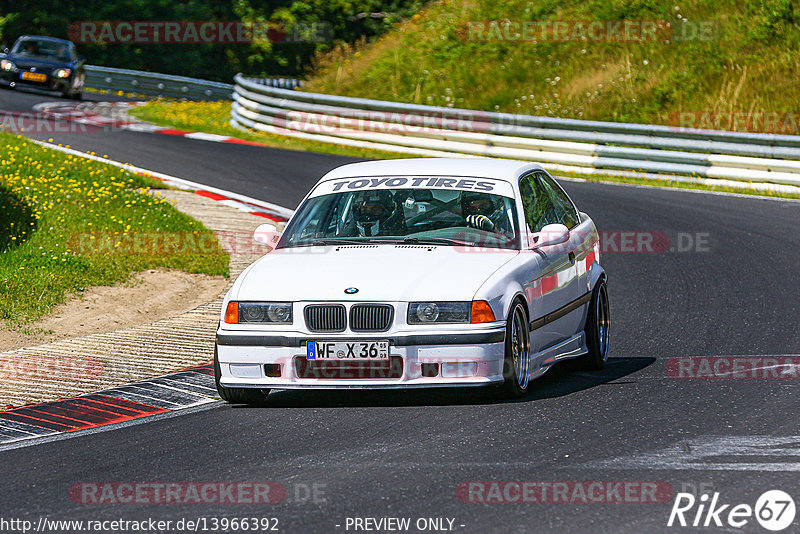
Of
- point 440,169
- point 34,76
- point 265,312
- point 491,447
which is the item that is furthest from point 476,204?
point 34,76

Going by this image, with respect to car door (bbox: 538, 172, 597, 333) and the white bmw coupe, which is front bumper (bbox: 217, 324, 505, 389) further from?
car door (bbox: 538, 172, 597, 333)

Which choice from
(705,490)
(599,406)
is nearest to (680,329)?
(599,406)

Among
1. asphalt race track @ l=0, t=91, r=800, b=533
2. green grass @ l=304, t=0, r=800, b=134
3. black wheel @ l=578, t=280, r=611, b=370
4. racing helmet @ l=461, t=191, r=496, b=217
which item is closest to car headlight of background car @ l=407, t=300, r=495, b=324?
asphalt race track @ l=0, t=91, r=800, b=533

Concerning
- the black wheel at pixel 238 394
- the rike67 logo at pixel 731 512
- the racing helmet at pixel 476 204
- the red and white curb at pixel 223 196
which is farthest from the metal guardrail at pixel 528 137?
the rike67 logo at pixel 731 512

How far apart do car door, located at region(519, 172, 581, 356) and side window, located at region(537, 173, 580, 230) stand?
5 centimetres

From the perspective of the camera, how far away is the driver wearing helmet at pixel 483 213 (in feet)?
28.2

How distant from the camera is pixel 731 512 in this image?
210 inches

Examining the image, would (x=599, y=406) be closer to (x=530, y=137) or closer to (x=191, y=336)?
(x=191, y=336)

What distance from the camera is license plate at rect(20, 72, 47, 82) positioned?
32.2 m

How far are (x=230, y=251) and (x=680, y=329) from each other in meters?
5.33

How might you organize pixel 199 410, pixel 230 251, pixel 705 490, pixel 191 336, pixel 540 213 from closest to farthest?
pixel 705 490 → pixel 199 410 → pixel 540 213 → pixel 191 336 → pixel 230 251

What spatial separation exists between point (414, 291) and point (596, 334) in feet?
6.86

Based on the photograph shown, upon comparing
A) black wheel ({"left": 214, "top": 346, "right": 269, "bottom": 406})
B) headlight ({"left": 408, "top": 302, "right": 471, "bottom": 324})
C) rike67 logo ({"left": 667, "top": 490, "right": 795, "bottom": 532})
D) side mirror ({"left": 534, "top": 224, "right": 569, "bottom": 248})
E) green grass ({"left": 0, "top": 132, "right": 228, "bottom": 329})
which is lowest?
green grass ({"left": 0, "top": 132, "right": 228, "bottom": 329})

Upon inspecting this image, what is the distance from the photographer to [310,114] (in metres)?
25.7
